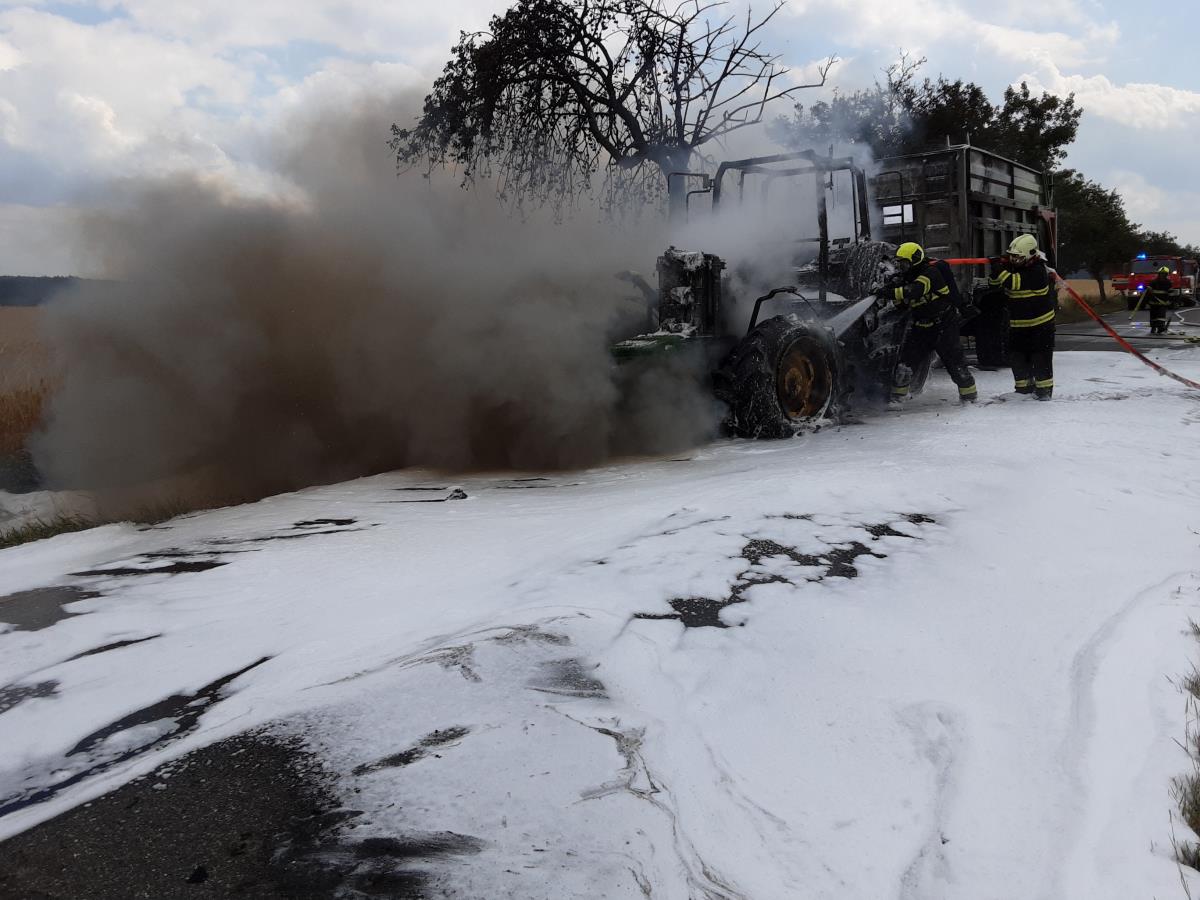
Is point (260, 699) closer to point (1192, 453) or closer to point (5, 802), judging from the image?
point (5, 802)

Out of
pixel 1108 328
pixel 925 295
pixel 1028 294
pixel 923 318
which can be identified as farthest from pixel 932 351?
pixel 1108 328

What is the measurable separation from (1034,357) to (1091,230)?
3668cm

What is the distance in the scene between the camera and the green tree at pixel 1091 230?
38.2 meters

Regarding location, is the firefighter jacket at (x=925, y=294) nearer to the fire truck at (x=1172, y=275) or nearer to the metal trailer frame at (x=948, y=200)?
the metal trailer frame at (x=948, y=200)

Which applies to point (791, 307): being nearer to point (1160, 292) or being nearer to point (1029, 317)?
point (1029, 317)

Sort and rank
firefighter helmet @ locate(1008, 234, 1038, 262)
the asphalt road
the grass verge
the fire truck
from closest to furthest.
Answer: the grass verge → firefighter helmet @ locate(1008, 234, 1038, 262) → the asphalt road → the fire truck

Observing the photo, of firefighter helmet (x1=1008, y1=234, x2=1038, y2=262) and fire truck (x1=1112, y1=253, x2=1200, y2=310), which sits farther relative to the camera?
fire truck (x1=1112, y1=253, x2=1200, y2=310)

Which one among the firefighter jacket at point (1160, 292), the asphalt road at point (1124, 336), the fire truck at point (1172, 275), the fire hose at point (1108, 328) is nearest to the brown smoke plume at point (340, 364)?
the fire hose at point (1108, 328)

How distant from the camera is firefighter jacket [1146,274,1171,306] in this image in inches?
679

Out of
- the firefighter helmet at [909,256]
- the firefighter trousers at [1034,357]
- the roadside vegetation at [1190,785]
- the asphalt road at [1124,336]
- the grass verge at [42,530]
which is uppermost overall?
the firefighter helmet at [909,256]

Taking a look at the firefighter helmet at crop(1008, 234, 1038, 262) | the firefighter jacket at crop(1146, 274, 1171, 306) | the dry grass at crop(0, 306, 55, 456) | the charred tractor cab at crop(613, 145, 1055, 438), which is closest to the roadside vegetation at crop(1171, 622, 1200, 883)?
the charred tractor cab at crop(613, 145, 1055, 438)

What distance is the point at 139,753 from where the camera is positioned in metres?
2.93

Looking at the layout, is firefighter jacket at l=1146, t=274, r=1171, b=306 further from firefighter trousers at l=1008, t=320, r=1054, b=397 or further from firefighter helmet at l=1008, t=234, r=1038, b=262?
firefighter trousers at l=1008, t=320, r=1054, b=397

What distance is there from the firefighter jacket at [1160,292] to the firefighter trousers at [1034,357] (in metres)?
10.0
